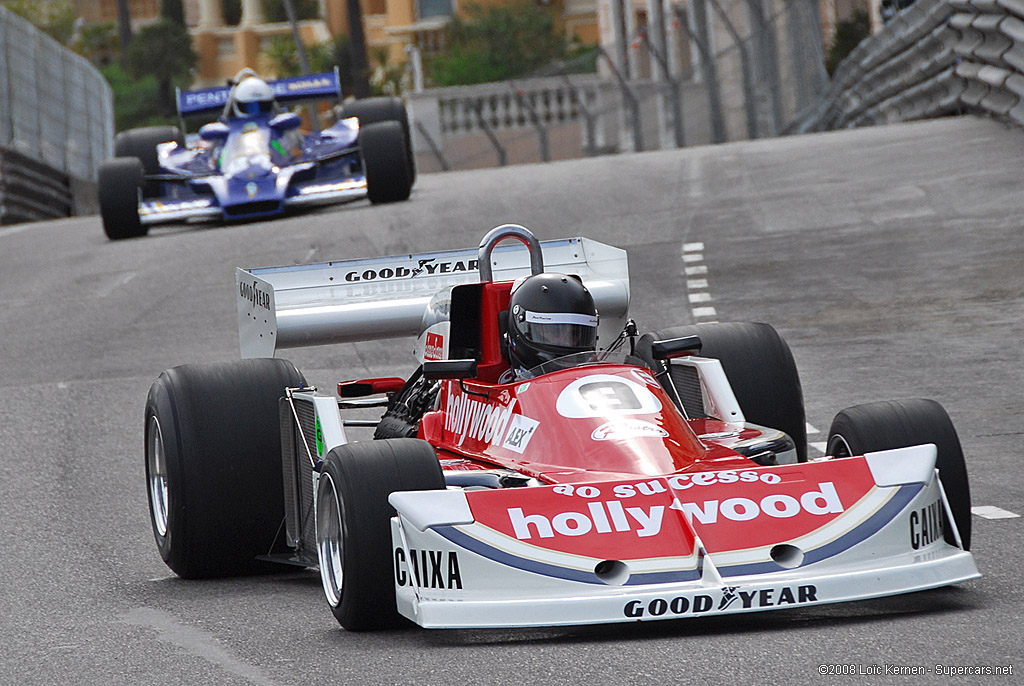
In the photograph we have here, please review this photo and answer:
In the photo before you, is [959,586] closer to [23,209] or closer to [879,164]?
[879,164]

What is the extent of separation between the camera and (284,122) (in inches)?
778

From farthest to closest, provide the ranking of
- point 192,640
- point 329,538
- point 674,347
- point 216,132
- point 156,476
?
point 216,132, point 156,476, point 674,347, point 329,538, point 192,640

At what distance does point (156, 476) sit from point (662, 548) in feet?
9.71

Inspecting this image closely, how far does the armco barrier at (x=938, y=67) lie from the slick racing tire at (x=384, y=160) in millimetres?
6967

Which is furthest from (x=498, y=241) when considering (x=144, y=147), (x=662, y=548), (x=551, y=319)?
(x=144, y=147)

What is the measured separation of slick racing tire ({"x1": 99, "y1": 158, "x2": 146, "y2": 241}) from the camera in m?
18.9

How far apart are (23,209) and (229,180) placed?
28.4 ft

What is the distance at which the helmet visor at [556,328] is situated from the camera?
6465mm

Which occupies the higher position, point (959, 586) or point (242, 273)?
point (242, 273)

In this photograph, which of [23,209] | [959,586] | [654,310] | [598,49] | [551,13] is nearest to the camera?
[959,586]

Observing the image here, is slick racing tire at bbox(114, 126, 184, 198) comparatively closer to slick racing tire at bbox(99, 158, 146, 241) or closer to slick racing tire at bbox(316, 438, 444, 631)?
slick racing tire at bbox(99, 158, 146, 241)

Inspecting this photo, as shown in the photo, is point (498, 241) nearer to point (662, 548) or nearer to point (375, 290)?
point (375, 290)

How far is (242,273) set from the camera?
794 cm

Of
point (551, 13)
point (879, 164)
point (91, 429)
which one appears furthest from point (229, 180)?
point (551, 13)
